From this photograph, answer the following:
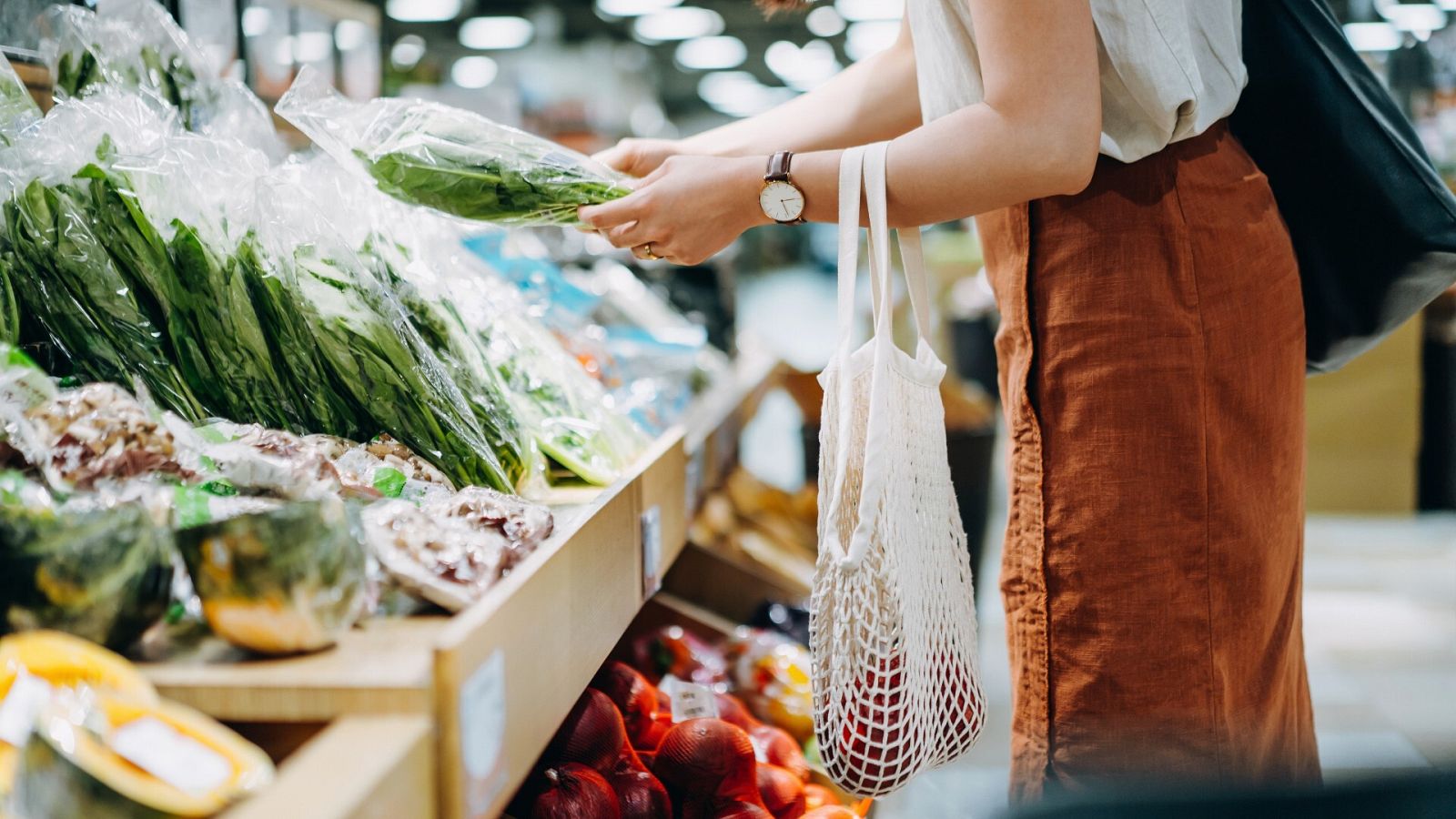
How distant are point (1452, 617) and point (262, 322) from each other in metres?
3.69

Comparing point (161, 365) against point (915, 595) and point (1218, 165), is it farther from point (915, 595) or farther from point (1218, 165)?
point (1218, 165)

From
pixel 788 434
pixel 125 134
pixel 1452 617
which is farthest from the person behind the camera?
pixel 788 434

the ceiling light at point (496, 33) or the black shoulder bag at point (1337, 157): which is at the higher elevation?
the black shoulder bag at point (1337, 157)

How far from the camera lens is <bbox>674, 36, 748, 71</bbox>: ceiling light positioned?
16.8 meters

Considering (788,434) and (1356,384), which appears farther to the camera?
(788,434)

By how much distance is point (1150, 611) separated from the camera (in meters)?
1.12

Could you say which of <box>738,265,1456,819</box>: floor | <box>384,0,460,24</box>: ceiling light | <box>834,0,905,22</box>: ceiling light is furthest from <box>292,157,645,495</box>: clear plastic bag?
<box>384,0,460,24</box>: ceiling light

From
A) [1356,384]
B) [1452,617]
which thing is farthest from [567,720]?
[1356,384]

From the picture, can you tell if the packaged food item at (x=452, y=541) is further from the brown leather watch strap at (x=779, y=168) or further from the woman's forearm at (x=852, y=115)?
the woman's forearm at (x=852, y=115)

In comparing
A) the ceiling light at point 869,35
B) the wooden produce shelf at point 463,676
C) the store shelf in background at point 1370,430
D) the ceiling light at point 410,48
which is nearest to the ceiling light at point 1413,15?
the ceiling light at point 869,35

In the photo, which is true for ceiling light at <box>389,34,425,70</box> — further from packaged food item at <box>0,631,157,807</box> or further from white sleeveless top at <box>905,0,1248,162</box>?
packaged food item at <box>0,631,157,807</box>

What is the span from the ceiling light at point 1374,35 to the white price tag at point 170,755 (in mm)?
14480

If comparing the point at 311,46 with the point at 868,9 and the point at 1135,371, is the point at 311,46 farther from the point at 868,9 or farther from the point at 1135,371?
the point at 868,9

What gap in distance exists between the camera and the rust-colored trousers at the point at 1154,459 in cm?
111
